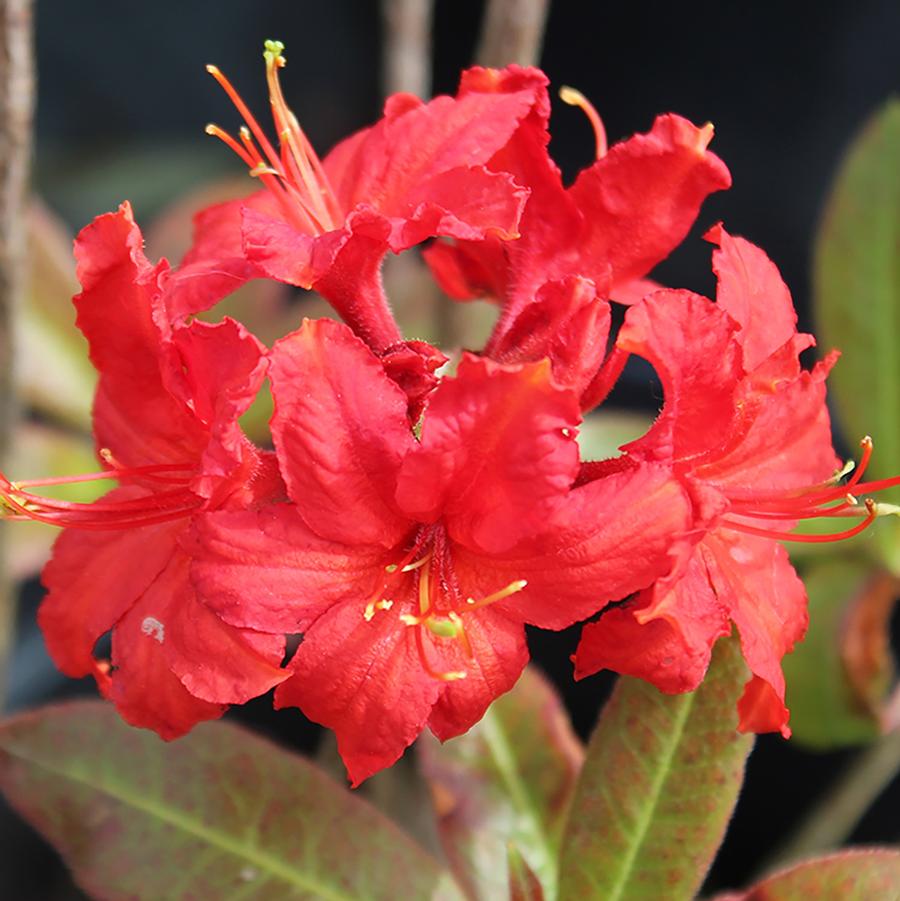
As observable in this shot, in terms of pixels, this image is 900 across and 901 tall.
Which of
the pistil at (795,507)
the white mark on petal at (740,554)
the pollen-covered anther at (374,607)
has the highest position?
the pistil at (795,507)

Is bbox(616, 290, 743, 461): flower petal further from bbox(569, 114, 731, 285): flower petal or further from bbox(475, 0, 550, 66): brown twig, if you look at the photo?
bbox(475, 0, 550, 66): brown twig

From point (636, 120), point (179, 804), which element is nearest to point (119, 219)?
point (179, 804)

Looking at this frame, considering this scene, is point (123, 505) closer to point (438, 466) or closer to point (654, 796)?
point (438, 466)

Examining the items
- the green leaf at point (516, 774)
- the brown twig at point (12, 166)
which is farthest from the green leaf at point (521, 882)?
the brown twig at point (12, 166)

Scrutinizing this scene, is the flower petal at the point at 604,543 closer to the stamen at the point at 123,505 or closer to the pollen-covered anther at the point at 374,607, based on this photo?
the pollen-covered anther at the point at 374,607

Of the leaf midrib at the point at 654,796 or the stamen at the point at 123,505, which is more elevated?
the stamen at the point at 123,505

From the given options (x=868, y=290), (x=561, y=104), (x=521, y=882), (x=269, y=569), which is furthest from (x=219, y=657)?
(x=561, y=104)

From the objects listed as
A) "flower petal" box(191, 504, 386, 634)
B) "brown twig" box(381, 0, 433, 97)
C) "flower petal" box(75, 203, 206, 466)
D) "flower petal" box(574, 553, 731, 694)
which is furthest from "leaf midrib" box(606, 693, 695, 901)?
"brown twig" box(381, 0, 433, 97)
